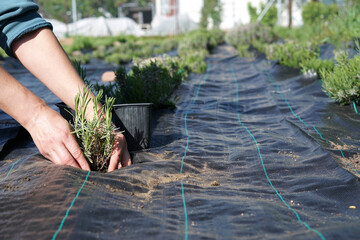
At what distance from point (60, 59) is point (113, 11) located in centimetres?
3805

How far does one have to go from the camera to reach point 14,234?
1.60 meters

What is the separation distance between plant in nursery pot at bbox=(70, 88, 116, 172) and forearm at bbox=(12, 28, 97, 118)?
13 cm

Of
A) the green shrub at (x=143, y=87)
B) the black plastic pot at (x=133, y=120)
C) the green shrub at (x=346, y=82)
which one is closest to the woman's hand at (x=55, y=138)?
the black plastic pot at (x=133, y=120)

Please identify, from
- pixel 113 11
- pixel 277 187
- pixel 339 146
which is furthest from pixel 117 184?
pixel 113 11

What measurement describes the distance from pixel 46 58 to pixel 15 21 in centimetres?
24

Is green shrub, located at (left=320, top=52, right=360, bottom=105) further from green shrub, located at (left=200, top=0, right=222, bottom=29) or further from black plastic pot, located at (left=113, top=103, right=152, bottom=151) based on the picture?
green shrub, located at (left=200, top=0, right=222, bottom=29)

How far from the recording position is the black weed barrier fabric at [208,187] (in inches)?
65.9

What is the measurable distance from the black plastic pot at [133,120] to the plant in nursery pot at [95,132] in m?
0.39

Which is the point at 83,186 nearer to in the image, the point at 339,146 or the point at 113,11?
the point at 339,146

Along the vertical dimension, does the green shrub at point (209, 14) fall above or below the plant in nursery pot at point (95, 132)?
above

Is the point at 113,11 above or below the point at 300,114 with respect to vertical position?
above

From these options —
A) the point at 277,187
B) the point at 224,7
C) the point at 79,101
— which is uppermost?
the point at 224,7

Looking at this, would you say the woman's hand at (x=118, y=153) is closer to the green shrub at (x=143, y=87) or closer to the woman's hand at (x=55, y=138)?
the woman's hand at (x=55, y=138)

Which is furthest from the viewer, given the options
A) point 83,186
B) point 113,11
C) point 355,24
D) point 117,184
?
point 113,11
